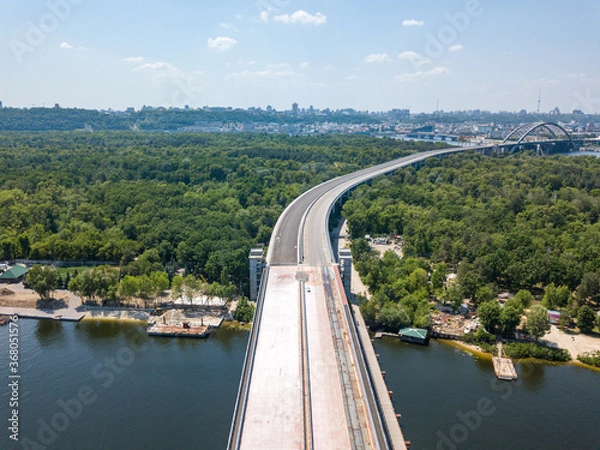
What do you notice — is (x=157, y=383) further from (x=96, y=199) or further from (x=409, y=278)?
(x=96, y=199)

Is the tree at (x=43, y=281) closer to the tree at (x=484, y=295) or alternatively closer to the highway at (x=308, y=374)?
the highway at (x=308, y=374)

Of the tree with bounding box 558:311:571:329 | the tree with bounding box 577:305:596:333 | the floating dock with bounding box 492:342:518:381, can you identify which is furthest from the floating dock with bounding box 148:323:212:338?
the tree with bounding box 577:305:596:333

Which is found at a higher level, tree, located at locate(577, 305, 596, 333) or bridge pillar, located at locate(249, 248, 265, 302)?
bridge pillar, located at locate(249, 248, 265, 302)

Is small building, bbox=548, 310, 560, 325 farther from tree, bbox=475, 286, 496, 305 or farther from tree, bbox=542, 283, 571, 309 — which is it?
tree, bbox=475, 286, 496, 305

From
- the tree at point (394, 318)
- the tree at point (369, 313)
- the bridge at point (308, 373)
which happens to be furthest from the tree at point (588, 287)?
the bridge at point (308, 373)

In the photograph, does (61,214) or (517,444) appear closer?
(517,444)

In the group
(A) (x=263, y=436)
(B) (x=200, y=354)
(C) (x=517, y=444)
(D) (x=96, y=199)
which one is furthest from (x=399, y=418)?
(D) (x=96, y=199)
